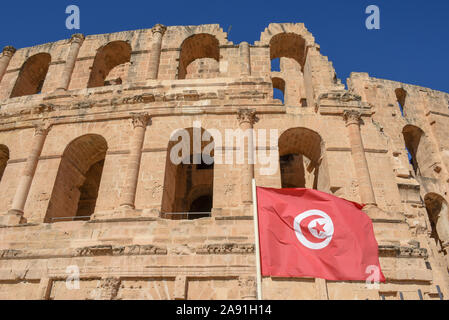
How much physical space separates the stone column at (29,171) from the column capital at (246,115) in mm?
7349

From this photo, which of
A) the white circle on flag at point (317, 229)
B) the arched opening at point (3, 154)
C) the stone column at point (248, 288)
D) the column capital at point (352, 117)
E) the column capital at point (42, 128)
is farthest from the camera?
the arched opening at point (3, 154)

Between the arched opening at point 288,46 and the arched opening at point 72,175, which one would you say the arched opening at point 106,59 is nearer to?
the arched opening at point 72,175

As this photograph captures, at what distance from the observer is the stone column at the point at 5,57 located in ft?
57.7

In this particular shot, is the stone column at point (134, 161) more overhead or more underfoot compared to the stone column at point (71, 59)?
more underfoot

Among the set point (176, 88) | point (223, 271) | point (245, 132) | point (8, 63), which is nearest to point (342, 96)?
point (245, 132)

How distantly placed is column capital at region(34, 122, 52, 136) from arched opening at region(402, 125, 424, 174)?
769 inches

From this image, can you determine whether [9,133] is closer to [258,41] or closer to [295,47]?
[258,41]

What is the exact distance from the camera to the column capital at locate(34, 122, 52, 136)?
14062 mm

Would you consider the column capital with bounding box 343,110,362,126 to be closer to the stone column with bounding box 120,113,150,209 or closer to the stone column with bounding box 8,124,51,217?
the stone column with bounding box 120,113,150,209

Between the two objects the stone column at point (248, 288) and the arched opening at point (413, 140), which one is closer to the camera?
the stone column at point (248, 288)

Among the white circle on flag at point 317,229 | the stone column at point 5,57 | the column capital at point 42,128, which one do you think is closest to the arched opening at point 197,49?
the column capital at point 42,128

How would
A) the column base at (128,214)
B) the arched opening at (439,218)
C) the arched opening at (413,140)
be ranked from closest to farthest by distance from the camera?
the column base at (128,214), the arched opening at (439,218), the arched opening at (413,140)

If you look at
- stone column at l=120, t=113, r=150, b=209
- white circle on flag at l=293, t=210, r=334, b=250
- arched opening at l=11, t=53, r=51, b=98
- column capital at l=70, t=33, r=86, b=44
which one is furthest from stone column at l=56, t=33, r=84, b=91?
white circle on flag at l=293, t=210, r=334, b=250

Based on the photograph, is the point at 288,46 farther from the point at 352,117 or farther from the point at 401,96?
the point at 401,96
